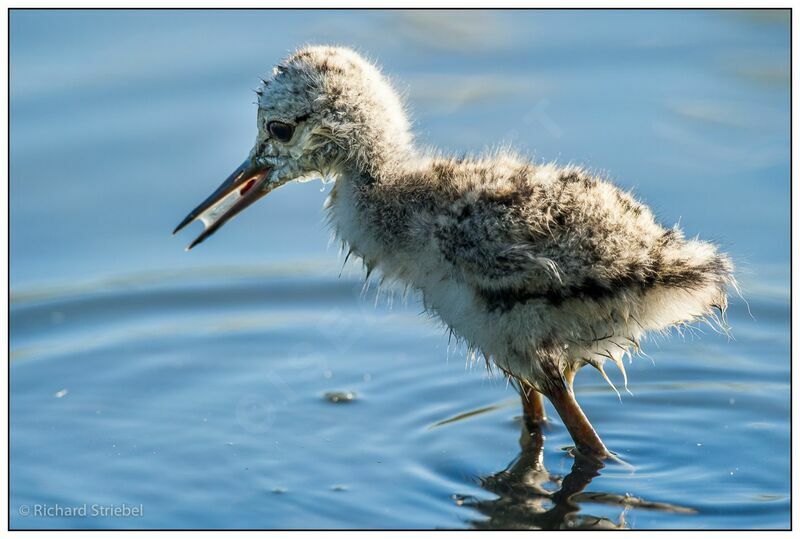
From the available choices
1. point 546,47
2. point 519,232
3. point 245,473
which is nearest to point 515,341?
point 519,232

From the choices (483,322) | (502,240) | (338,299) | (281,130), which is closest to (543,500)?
(483,322)

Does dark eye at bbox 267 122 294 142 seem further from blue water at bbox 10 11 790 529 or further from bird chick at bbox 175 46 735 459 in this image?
blue water at bbox 10 11 790 529

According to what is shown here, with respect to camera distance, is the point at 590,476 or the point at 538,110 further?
the point at 538,110

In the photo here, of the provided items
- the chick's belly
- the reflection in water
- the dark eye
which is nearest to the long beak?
the dark eye

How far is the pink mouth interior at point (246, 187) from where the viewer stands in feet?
19.7

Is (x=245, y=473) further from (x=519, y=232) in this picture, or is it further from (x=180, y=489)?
(x=519, y=232)

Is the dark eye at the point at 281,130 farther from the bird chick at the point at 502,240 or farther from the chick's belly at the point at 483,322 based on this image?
the chick's belly at the point at 483,322

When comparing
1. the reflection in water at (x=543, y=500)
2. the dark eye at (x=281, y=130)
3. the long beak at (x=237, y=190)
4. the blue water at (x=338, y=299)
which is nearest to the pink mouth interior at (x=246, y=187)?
the long beak at (x=237, y=190)

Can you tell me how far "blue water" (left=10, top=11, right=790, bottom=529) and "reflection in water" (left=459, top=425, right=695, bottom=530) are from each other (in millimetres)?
13

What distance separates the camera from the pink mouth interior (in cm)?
600

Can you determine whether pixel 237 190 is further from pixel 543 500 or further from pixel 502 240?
pixel 543 500

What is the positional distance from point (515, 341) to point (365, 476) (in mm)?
876

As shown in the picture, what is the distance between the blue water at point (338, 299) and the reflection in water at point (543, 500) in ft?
0.04

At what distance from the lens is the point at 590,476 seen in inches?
208
